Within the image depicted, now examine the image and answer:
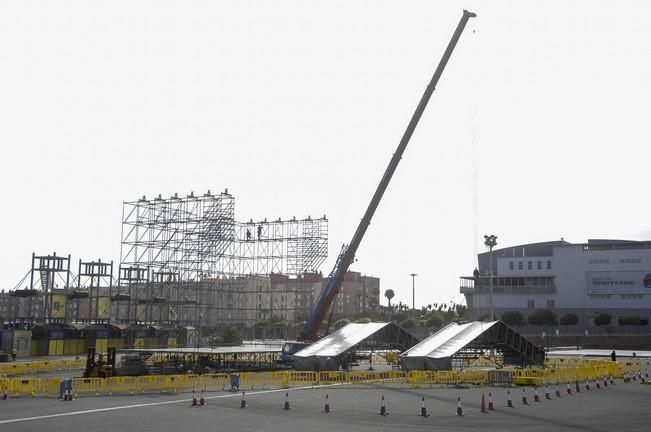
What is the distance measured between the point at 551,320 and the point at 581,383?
60243 mm

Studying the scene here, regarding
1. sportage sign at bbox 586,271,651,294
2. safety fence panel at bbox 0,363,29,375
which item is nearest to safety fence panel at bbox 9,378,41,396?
safety fence panel at bbox 0,363,29,375

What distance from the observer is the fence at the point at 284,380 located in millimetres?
31609

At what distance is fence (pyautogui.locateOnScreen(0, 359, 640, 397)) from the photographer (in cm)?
3161

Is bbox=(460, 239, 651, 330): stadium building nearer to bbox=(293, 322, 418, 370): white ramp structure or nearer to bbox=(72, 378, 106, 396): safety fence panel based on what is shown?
bbox=(293, 322, 418, 370): white ramp structure

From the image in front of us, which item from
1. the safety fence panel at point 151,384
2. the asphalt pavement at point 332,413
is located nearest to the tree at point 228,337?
the safety fence panel at point 151,384

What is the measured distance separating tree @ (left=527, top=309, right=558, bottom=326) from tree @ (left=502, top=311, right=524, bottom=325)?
156cm

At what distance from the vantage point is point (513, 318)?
97.8 metres

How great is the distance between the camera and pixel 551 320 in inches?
3770

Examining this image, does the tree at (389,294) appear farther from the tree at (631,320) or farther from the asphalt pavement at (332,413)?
the asphalt pavement at (332,413)

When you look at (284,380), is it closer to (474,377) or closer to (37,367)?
(474,377)

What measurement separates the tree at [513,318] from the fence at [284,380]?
54.7 metres

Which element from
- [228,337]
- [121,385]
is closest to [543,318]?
[228,337]

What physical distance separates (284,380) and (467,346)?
12.3 m

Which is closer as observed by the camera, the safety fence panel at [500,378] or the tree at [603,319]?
the safety fence panel at [500,378]
